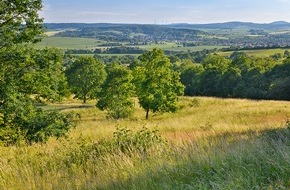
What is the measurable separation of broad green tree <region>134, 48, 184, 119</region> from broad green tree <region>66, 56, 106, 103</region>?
24.5m

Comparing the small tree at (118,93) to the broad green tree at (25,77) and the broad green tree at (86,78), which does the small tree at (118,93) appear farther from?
the broad green tree at (25,77)

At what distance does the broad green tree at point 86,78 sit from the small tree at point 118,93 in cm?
1826

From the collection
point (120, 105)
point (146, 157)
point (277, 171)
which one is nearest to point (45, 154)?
point (146, 157)

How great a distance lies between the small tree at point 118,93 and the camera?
39.1m

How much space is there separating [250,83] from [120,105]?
3686cm

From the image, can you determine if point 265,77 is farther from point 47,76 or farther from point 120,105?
point 47,76

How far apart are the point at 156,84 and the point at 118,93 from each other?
21.6 ft

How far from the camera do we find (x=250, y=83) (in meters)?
67.6

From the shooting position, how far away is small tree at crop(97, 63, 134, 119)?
39.1 m

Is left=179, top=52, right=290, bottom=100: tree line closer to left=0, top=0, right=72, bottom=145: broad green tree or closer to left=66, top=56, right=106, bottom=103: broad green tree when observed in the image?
left=66, top=56, right=106, bottom=103: broad green tree

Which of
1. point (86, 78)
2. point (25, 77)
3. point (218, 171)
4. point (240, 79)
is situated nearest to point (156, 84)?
point (25, 77)

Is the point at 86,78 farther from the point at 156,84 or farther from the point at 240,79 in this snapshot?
the point at 240,79

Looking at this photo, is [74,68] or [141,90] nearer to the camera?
[141,90]

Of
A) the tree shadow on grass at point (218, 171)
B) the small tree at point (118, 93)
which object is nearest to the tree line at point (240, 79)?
the small tree at point (118, 93)
